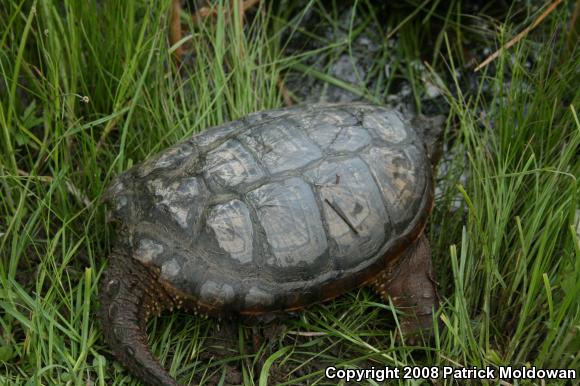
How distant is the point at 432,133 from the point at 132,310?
148 centimetres

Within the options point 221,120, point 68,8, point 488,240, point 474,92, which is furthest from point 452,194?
point 68,8

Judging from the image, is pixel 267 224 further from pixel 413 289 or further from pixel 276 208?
pixel 413 289

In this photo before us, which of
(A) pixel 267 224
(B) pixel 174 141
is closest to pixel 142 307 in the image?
(A) pixel 267 224

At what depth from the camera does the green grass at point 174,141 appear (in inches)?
92.1

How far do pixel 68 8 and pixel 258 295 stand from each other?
1.40m

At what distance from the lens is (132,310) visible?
2.35 meters

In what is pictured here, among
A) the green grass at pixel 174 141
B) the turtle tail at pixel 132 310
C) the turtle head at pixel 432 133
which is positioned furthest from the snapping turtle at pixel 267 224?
the turtle head at pixel 432 133

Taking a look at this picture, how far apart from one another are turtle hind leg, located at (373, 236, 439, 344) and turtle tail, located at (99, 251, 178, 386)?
0.87 meters

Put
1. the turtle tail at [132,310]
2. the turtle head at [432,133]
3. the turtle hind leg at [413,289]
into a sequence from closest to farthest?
the turtle tail at [132,310], the turtle hind leg at [413,289], the turtle head at [432,133]

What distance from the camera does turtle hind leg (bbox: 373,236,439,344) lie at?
8.57 feet

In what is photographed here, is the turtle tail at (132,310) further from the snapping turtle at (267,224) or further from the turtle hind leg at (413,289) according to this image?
the turtle hind leg at (413,289)

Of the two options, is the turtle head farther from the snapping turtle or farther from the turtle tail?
the turtle tail

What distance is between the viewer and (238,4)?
11.0 ft

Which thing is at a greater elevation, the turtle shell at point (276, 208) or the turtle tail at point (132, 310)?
the turtle shell at point (276, 208)
